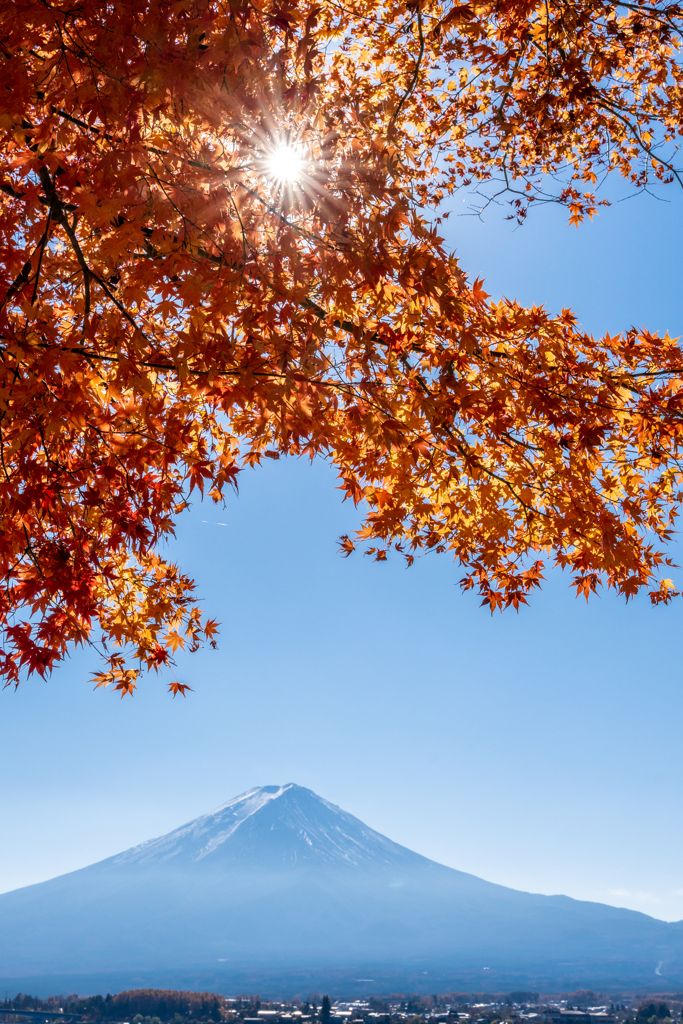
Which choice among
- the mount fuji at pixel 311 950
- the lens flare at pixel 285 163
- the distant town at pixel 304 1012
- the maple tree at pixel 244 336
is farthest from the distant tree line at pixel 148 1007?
the lens flare at pixel 285 163

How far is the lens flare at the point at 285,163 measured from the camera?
3.69 m

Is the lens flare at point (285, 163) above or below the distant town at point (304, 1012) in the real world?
above

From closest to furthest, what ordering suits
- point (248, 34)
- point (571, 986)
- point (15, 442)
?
point (248, 34) < point (15, 442) < point (571, 986)

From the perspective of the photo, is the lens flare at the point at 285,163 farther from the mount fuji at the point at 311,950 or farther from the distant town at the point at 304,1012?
the mount fuji at the point at 311,950

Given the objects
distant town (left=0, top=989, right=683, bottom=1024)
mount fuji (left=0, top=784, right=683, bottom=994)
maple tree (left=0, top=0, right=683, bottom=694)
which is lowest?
mount fuji (left=0, top=784, right=683, bottom=994)

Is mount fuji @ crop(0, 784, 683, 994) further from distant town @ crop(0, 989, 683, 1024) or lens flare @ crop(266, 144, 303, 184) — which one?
lens flare @ crop(266, 144, 303, 184)

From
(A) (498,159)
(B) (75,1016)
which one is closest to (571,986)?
(B) (75,1016)

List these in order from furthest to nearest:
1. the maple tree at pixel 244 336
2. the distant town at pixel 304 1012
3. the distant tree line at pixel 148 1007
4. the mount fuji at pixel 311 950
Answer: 1. the mount fuji at pixel 311 950
2. the distant tree line at pixel 148 1007
3. the distant town at pixel 304 1012
4. the maple tree at pixel 244 336

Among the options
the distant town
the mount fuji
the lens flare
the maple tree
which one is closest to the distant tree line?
the distant town

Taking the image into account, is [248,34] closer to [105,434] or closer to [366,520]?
[105,434]

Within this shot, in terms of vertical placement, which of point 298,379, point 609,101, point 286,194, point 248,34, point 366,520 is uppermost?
point 609,101

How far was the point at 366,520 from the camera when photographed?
16.5 ft

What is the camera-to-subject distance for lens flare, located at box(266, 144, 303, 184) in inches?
145

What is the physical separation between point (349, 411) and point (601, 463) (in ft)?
6.55
